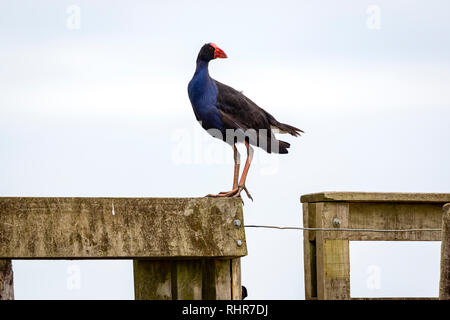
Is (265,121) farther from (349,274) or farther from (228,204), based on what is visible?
(228,204)

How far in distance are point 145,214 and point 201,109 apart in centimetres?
394

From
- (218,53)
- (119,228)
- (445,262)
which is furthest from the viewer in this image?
(218,53)

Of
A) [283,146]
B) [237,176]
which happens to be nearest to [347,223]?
[237,176]

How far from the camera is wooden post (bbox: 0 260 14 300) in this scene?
22.8 ft

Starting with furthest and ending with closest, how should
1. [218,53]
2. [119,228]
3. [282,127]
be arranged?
[282,127] → [218,53] → [119,228]

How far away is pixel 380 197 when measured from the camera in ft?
30.7

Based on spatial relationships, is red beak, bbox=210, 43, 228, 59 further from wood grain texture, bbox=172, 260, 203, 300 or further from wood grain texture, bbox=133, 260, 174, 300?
wood grain texture, bbox=172, 260, 203, 300

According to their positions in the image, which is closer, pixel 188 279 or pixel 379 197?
pixel 188 279

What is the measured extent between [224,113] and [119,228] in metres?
4.06

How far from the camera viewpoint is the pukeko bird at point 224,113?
11070 millimetres

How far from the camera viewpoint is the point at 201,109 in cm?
1109

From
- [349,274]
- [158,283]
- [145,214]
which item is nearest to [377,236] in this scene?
[349,274]

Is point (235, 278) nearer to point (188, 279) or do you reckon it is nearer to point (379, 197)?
point (188, 279)

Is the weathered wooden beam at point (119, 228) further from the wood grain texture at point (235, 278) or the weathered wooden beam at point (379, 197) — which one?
the weathered wooden beam at point (379, 197)
